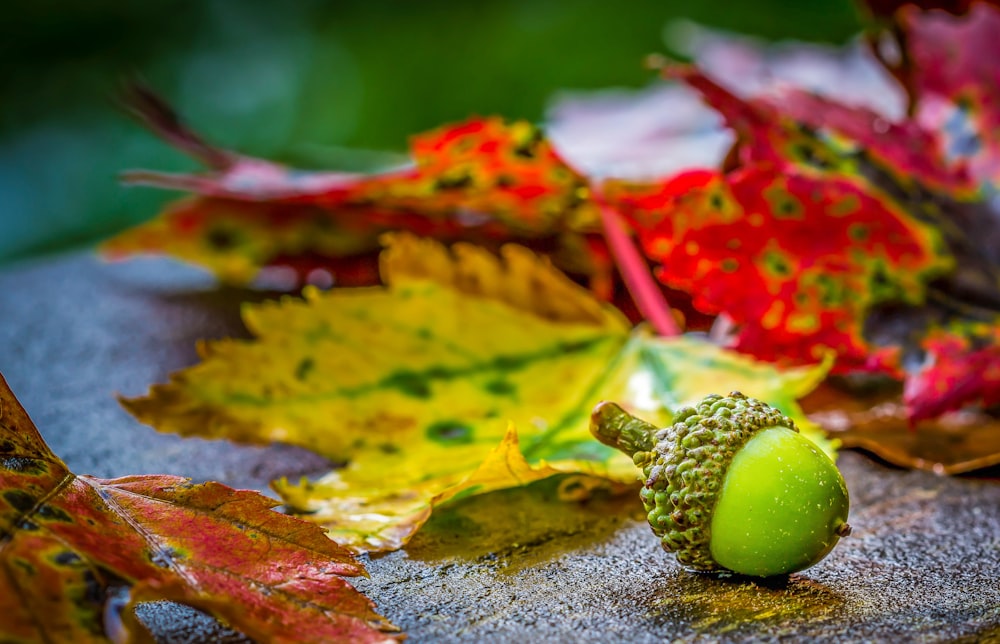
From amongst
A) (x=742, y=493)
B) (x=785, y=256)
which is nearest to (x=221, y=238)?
(x=785, y=256)

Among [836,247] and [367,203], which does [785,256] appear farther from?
[367,203]

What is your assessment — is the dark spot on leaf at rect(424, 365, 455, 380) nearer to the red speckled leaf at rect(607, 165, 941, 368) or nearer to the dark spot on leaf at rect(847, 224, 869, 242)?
the red speckled leaf at rect(607, 165, 941, 368)

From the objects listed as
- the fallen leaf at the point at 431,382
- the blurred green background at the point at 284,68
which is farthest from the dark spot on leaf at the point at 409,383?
the blurred green background at the point at 284,68

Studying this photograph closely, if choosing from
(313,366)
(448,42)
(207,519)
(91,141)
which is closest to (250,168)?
(313,366)

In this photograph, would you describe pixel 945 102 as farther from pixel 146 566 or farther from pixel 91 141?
pixel 91 141

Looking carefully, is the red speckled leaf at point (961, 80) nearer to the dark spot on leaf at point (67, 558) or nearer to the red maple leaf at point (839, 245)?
the red maple leaf at point (839, 245)

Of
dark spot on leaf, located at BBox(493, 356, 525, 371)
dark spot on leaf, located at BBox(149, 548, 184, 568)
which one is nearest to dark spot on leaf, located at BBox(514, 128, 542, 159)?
dark spot on leaf, located at BBox(493, 356, 525, 371)
